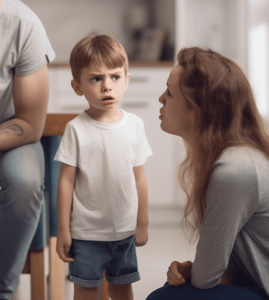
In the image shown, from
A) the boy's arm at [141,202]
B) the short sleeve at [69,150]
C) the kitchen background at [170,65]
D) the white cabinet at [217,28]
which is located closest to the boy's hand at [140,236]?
the boy's arm at [141,202]

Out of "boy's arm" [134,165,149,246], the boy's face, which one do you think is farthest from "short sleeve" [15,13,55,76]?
"boy's arm" [134,165,149,246]

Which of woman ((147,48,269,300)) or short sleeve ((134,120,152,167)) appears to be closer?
woman ((147,48,269,300))

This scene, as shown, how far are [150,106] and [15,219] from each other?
157cm

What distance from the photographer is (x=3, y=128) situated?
1.24 metres

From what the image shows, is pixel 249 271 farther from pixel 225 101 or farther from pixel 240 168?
pixel 225 101

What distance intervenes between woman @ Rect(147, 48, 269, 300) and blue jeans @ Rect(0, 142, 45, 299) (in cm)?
43

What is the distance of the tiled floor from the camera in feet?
5.10

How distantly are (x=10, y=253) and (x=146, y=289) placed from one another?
0.62 meters

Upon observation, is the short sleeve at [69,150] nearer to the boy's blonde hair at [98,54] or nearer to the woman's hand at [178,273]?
the boy's blonde hair at [98,54]

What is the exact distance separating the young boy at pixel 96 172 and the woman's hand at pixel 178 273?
149 millimetres

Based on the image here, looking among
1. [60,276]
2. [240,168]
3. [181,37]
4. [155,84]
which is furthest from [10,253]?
[181,37]

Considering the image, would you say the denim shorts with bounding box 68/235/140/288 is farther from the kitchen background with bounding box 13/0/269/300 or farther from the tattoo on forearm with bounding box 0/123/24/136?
the kitchen background with bounding box 13/0/269/300

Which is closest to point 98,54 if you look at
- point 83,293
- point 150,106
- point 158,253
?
point 83,293

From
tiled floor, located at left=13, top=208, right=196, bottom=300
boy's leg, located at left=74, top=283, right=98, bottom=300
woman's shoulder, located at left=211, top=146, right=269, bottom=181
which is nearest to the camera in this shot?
woman's shoulder, located at left=211, top=146, right=269, bottom=181
